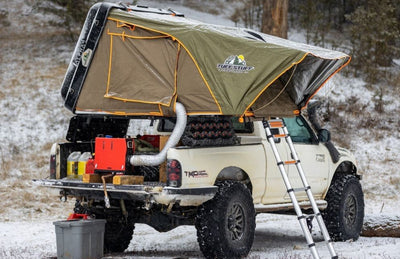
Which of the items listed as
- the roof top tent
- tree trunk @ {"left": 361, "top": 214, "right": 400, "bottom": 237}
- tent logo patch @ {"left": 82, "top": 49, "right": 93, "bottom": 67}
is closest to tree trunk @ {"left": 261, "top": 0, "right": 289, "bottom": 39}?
tree trunk @ {"left": 361, "top": 214, "right": 400, "bottom": 237}

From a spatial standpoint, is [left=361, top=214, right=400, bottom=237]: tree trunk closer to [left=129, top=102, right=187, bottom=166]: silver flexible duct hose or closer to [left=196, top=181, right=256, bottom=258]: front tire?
[left=196, top=181, right=256, bottom=258]: front tire

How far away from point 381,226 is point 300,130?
2068 mm

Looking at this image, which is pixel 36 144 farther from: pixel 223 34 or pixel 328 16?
pixel 328 16

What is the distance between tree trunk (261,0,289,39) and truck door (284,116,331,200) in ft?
28.2

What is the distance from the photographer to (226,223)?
7.78m

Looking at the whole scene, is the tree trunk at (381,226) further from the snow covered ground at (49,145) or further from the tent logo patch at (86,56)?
the tent logo patch at (86,56)

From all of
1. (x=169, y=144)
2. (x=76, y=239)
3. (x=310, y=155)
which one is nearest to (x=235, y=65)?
(x=169, y=144)

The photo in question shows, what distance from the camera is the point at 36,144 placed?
17.2 meters

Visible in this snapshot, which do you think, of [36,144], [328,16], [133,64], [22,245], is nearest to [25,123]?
[36,144]

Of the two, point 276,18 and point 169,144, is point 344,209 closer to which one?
point 169,144

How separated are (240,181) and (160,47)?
189 centimetres

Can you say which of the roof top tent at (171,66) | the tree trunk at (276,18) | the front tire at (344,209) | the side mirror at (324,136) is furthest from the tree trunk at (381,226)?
the tree trunk at (276,18)

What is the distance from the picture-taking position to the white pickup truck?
767 centimetres

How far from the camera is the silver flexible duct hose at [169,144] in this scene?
761 cm
